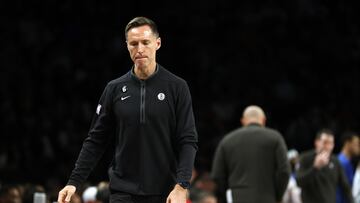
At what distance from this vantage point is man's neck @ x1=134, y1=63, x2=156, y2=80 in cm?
586

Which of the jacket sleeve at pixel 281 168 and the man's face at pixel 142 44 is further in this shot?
the jacket sleeve at pixel 281 168

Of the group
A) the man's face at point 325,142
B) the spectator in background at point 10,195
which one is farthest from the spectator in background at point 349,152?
the spectator in background at point 10,195

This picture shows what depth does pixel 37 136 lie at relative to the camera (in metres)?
15.5

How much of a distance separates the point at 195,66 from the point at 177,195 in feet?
42.5

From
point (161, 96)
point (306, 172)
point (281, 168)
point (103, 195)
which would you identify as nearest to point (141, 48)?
point (161, 96)

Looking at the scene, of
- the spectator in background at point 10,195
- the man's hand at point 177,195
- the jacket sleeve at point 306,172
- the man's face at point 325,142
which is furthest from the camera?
the man's face at point 325,142

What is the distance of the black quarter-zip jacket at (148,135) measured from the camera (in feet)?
18.9

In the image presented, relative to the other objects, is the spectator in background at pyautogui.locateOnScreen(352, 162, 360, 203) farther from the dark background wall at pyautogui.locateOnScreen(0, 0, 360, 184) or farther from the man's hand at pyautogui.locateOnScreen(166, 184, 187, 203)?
the man's hand at pyautogui.locateOnScreen(166, 184, 187, 203)

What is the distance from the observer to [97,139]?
19.6ft

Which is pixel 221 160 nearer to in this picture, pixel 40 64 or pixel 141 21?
pixel 141 21

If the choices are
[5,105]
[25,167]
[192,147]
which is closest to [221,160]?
[192,147]

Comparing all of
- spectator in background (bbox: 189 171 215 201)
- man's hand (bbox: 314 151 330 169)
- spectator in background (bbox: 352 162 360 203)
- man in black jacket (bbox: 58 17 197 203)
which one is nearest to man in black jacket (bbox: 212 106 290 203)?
man's hand (bbox: 314 151 330 169)

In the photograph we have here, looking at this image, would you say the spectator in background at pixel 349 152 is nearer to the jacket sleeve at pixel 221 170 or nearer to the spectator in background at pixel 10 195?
the jacket sleeve at pixel 221 170

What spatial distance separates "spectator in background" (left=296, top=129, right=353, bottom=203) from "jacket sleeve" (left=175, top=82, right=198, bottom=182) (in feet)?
18.9
